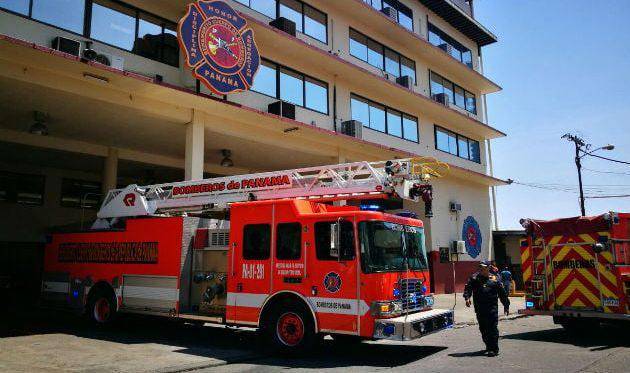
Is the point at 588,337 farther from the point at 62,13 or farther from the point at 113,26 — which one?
the point at 62,13

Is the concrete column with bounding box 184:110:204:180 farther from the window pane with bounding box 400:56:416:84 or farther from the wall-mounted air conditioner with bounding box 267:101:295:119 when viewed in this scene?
the window pane with bounding box 400:56:416:84

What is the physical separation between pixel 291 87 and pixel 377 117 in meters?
5.49

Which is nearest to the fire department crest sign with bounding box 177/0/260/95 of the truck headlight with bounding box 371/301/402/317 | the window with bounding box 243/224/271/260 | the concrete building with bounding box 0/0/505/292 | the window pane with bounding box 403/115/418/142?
the concrete building with bounding box 0/0/505/292


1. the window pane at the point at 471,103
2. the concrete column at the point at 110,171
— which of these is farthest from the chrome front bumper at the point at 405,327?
the window pane at the point at 471,103

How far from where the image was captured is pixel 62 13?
41.2 feet

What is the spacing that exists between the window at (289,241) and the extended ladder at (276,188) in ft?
2.71

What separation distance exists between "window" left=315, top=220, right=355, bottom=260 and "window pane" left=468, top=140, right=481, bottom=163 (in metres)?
22.2

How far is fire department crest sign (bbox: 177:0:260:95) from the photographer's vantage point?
13.1m

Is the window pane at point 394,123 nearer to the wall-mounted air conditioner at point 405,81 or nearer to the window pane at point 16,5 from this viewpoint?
the wall-mounted air conditioner at point 405,81

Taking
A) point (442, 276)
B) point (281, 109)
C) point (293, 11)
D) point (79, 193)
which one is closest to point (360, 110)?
point (293, 11)

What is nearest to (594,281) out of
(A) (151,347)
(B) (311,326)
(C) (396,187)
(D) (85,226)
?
(C) (396,187)

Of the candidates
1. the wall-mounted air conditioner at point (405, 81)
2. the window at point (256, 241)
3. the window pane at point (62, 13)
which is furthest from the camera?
the wall-mounted air conditioner at point (405, 81)

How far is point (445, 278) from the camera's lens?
23.5m

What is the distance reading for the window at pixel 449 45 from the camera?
90.5ft
